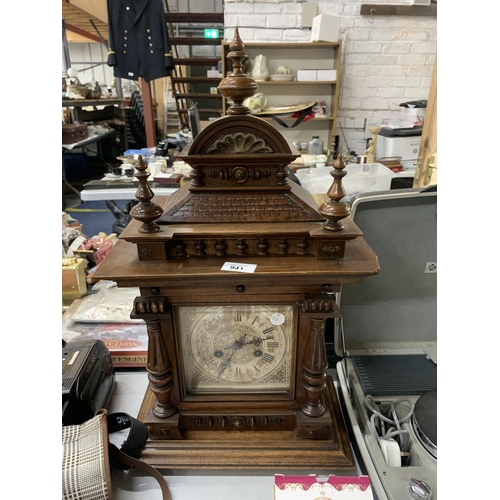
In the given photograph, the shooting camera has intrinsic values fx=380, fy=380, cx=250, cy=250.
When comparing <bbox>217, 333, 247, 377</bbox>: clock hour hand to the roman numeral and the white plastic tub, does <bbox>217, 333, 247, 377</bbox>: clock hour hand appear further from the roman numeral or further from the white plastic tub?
the white plastic tub

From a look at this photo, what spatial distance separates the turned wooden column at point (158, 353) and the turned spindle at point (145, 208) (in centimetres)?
15

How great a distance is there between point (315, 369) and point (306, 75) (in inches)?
101

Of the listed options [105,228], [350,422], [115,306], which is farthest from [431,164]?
[105,228]

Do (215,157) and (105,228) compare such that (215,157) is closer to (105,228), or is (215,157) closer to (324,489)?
(324,489)

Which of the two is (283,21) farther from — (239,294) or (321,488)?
(321,488)

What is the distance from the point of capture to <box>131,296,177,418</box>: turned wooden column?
0.81 metres

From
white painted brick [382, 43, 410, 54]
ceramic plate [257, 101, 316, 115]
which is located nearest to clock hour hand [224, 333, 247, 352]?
ceramic plate [257, 101, 316, 115]

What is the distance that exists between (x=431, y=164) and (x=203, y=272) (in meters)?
1.15

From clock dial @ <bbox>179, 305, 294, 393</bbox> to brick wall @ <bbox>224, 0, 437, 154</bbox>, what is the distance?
2648mm

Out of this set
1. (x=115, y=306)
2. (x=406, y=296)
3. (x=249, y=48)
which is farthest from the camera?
(x=249, y=48)

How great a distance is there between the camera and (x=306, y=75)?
286cm

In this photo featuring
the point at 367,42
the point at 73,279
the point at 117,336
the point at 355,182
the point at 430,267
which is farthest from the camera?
the point at 367,42

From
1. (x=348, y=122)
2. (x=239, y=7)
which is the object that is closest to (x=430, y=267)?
(x=348, y=122)

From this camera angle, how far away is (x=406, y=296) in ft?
3.79
